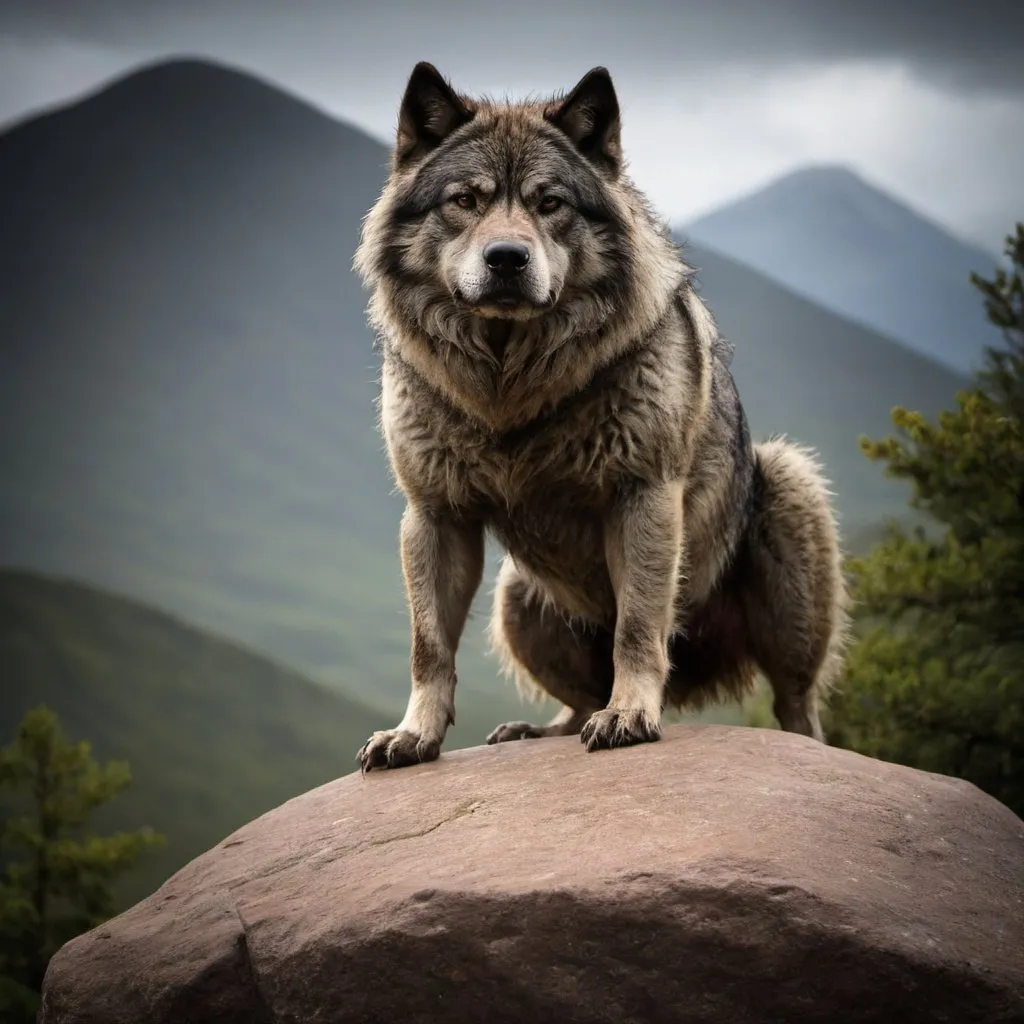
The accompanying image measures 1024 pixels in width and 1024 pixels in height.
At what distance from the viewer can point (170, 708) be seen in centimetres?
2177

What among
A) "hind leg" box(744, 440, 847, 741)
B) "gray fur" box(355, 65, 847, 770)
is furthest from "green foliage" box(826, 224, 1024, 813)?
"gray fur" box(355, 65, 847, 770)

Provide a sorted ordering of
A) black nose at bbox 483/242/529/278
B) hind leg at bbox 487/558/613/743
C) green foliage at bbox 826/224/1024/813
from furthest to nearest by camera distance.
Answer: green foliage at bbox 826/224/1024/813 → hind leg at bbox 487/558/613/743 → black nose at bbox 483/242/529/278

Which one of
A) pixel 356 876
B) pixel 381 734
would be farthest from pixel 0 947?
pixel 356 876

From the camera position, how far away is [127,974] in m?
3.80

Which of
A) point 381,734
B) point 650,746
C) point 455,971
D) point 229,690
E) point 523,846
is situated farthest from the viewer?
point 229,690

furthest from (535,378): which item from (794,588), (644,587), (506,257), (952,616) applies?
(952,616)

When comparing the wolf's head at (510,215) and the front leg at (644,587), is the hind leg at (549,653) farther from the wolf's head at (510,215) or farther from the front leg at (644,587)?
the wolf's head at (510,215)

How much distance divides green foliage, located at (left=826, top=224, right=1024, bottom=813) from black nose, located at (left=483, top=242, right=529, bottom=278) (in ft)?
16.6

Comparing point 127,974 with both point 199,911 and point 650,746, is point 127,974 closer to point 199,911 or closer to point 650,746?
point 199,911

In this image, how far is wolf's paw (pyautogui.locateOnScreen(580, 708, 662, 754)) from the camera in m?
4.49

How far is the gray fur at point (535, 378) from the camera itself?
4621mm

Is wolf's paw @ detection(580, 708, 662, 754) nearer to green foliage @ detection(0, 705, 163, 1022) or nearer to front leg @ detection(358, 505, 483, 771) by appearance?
front leg @ detection(358, 505, 483, 771)

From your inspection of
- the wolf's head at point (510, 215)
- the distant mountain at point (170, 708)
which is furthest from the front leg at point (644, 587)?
the distant mountain at point (170, 708)

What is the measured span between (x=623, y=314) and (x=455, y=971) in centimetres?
260
